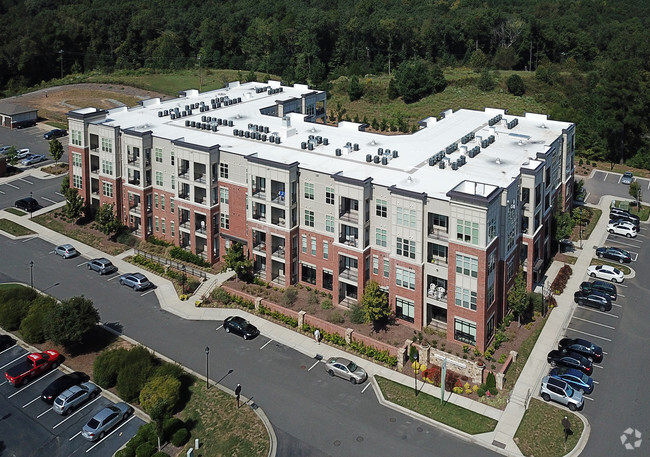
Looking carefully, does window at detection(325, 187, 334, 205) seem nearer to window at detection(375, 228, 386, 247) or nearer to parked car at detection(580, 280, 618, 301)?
window at detection(375, 228, 386, 247)

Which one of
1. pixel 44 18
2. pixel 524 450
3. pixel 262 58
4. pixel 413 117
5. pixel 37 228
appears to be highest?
pixel 44 18

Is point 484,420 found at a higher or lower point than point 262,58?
lower

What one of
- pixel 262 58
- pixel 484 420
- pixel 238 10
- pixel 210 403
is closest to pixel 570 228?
pixel 484 420

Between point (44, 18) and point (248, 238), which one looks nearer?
point (248, 238)

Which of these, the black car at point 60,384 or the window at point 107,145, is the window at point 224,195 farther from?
the black car at point 60,384

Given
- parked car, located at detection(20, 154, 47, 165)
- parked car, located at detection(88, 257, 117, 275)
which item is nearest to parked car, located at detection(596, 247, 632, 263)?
parked car, located at detection(88, 257, 117, 275)

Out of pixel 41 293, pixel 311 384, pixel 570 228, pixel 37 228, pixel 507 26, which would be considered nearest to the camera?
pixel 311 384

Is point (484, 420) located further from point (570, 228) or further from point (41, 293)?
point (41, 293)
